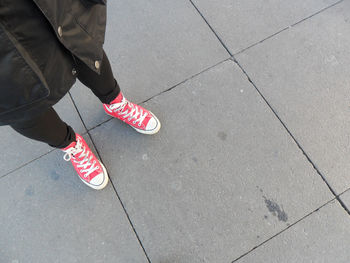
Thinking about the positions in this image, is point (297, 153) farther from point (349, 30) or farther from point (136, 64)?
point (136, 64)

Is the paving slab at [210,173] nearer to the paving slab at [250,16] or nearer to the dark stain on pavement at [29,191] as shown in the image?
the paving slab at [250,16]

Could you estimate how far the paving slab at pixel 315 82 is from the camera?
1.72m

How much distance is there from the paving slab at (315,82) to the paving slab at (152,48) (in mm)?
326

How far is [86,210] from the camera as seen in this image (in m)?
1.69

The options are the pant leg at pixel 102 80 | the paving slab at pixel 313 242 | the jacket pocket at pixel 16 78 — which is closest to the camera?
the jacket pocket at pixel 16 78

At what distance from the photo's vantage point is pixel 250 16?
2133 mm

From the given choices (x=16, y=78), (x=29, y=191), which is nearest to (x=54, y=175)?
(x=29, y=191)

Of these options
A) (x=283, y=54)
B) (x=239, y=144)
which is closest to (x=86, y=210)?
(x=239, y=144)

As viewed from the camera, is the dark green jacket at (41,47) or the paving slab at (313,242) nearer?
the dark green jacket at (41,47)

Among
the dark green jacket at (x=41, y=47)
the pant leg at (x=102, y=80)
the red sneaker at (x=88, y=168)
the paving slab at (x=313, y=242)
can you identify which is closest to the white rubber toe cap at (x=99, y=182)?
the red sneaker at (x=88, y=168)

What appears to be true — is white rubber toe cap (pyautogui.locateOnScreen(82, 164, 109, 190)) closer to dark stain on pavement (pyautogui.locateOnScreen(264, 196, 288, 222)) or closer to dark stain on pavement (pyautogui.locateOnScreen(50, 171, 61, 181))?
dark stain on pavement (pyautogui.locateOnScreen(50, 171, 61, 181))

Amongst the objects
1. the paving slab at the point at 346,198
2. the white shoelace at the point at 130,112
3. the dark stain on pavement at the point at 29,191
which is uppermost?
the white shoelace at the point at 130,112

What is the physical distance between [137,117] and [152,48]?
617 millimetres

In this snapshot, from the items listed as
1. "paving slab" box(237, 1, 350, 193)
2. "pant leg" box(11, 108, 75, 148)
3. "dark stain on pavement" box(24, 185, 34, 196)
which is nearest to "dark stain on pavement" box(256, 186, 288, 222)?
"paving slab" box(237, 1, 350, 193)
